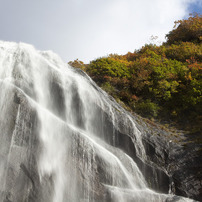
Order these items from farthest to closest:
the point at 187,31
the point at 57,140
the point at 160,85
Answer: the point at 187,31 → the point at 160,85 → the point at 57,140

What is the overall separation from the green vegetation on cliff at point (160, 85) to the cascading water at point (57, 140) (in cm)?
391

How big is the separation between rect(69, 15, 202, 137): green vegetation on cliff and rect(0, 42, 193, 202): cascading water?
3914 mm

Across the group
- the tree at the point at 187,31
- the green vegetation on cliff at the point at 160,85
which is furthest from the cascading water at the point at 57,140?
the tree at the point at 187,31

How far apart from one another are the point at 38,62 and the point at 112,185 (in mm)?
5580

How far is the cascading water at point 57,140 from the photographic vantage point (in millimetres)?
6383

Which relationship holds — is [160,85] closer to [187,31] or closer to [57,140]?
[57,140]

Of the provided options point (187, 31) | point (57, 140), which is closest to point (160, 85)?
point (57, 140)

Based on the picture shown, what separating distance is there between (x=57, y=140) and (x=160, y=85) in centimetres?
904

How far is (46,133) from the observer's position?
727 centimetres

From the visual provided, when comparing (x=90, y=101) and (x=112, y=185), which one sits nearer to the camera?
(x=112, y=185)

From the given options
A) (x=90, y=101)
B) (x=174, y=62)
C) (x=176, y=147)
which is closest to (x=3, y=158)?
(x=90, y=101)

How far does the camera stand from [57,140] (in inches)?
290

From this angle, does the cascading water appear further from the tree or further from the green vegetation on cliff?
the tree

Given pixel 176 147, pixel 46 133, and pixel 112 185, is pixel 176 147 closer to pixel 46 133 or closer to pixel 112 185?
pixel 112 185
